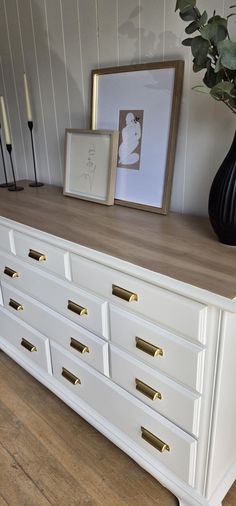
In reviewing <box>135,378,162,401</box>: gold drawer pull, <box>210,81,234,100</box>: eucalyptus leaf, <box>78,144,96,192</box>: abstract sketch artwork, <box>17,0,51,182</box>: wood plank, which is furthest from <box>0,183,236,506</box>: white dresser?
<box>17,0,51,182</box>: wood plank

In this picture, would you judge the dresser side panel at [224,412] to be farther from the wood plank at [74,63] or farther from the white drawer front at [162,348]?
the wood plank at [74,63]

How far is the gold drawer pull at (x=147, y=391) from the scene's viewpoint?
3.57ft

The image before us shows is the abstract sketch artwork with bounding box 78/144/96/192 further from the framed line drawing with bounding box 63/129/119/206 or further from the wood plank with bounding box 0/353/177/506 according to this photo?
the wood plank with bounding box 0/353/177/506

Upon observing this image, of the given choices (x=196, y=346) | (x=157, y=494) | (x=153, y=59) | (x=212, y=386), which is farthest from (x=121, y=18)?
(x=157, y=494)

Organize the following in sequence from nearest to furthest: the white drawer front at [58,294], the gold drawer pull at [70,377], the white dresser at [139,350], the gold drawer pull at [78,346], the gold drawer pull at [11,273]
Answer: the white dresser at [139,350] < the white drawer front at [58,294] < the gold drawer pull at [78,346] < the gold drawer pull at [70,377] < the gold drawer pull at [11,273]

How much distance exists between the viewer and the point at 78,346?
1.34m

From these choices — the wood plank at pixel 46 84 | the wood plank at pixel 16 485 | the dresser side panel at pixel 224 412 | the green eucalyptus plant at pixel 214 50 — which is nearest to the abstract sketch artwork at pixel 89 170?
the wood plank at pixel 46 84

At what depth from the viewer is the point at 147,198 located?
1.40m

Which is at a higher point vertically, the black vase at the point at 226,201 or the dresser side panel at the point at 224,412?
the black vase at the point at 226,201

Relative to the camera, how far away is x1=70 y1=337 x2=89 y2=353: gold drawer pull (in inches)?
51.9

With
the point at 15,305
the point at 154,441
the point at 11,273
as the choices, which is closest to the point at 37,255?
the point at 11,273

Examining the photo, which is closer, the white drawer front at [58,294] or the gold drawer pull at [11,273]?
the white drawer front at [58,294]

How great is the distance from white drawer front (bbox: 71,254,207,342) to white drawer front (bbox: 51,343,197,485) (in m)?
0.35

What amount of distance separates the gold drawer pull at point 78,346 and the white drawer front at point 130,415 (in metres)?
0.08
